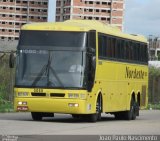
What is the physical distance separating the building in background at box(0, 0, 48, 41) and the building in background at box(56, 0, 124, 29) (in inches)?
255

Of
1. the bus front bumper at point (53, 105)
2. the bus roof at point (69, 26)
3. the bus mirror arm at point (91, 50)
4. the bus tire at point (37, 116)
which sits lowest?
the bus tire at point (37, 116)

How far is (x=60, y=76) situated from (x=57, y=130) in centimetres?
428

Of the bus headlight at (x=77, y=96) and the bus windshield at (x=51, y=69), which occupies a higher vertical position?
the bus windshield at (x=51, y=69)

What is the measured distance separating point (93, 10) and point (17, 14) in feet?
63.7

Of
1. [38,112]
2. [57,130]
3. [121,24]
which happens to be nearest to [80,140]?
[57,130]

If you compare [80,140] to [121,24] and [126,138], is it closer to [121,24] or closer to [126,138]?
[126,138]

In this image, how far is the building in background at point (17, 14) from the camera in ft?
538

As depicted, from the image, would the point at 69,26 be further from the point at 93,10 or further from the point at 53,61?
the point at 93,10

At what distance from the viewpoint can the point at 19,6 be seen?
559ft

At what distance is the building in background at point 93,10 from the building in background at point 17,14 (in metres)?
6.48

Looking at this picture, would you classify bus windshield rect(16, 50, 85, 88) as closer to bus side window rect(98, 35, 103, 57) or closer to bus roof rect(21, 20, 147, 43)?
bus roof rect(21, 20, 147, 43)

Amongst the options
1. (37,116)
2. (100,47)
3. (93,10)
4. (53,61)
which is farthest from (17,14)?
(53,61)

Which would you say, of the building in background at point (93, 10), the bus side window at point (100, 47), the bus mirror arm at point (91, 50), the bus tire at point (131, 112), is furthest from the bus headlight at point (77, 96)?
the building in background at point (93, 10)

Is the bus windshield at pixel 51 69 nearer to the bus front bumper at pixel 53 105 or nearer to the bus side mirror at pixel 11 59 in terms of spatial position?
the bus side mirror at pixel 11 59
